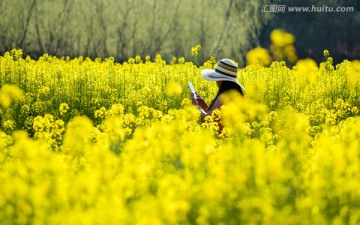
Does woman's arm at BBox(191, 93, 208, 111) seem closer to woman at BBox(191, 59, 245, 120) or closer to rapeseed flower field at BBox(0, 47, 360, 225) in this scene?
woman at BBox(191, 59, 245, 120)

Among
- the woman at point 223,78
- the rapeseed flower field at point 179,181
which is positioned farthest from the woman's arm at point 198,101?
the rapeseed flower field at point 179,181

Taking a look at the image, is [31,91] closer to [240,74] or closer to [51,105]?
[51,105]

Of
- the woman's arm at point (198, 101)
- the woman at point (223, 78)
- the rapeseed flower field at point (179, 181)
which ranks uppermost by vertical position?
the woman at point (223, 78)

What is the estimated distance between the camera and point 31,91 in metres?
9.98

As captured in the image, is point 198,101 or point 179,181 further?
point 198,101

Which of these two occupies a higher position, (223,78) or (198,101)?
(223,78)

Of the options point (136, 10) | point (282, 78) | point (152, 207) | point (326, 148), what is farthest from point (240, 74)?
point (136, 10)

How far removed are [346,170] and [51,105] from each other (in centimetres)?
579

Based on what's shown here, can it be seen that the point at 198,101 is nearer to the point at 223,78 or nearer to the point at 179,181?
the point at 223,78

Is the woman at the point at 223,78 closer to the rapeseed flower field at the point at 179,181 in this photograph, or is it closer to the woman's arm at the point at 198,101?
the woman's arm at the point at 198,101

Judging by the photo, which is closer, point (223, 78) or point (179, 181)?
A: point (179, 181)

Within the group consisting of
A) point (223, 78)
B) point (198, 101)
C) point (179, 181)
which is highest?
point (223, 78)

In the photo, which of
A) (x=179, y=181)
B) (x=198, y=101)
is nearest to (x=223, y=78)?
(x=198, y=101)

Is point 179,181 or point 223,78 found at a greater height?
point 223,78
